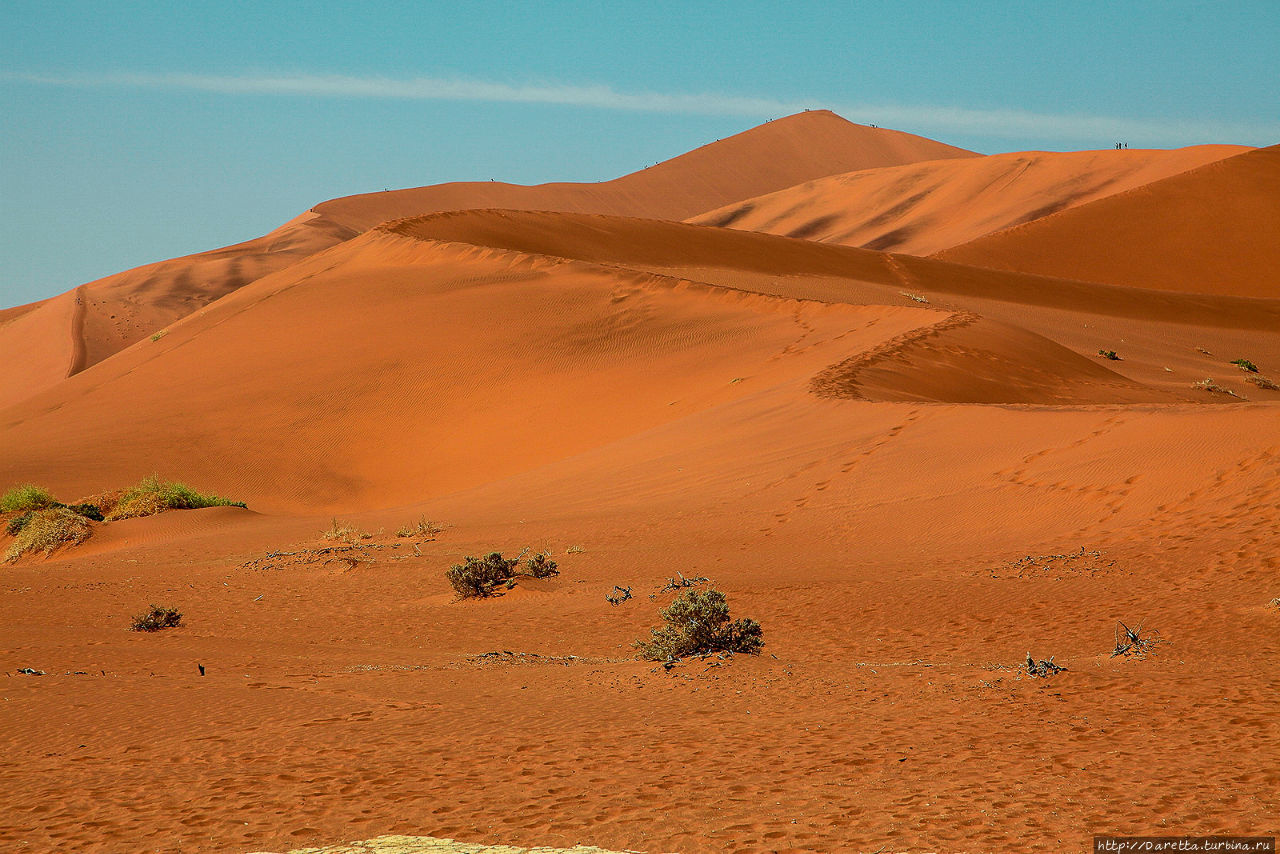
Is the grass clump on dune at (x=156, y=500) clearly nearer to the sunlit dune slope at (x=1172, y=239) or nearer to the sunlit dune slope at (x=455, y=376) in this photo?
the sunlit dune slope at (x=455, y=376)

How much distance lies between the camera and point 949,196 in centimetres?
7788

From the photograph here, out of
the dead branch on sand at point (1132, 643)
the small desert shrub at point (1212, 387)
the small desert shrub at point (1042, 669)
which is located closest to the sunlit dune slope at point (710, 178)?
the small desert shrub at point (1212, 387)

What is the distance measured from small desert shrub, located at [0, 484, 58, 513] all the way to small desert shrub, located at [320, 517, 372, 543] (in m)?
5.52

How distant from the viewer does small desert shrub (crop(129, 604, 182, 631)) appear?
29.5 feet

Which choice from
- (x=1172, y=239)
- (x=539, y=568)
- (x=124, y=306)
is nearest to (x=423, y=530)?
(x=539, y=568)

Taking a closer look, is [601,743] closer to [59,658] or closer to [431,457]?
[59,658]

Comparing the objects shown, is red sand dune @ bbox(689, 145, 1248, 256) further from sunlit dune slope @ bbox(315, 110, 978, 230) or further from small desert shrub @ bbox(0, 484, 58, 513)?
small desert shrub @ bbox(0, 484, 58, 513)

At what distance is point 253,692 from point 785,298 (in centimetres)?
2216

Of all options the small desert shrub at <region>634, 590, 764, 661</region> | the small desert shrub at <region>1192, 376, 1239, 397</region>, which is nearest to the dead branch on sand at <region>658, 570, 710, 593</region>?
the small desert shrub at <region>634, 590, 764, 661</region>

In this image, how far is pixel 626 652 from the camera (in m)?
7.90

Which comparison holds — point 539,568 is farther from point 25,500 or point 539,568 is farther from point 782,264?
point 782,264

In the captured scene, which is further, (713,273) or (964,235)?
(964,235)

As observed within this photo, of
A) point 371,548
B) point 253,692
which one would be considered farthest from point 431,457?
point 253,692

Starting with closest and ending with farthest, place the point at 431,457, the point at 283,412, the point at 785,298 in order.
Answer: the point at 431,457 → the point at 283,412 → the point at 785,298
